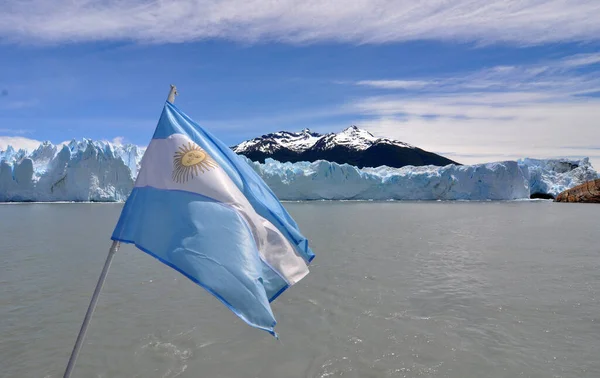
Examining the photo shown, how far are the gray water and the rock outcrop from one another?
58.0m

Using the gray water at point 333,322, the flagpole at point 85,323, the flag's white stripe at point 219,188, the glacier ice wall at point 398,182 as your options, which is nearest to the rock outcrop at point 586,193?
the glacier ice wall at point 398,182

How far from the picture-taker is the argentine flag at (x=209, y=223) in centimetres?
326

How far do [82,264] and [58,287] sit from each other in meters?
3.10

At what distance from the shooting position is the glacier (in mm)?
52312

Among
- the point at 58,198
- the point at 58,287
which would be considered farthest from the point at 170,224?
the point at 58,198

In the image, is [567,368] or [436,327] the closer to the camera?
[567,368]

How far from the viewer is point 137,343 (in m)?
5.99

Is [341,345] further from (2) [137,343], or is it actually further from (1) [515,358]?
(2) [137,343]

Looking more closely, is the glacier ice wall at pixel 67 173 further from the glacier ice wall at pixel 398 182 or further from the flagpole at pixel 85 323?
the flagpole at pixel 85 323

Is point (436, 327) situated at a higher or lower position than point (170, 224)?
lower

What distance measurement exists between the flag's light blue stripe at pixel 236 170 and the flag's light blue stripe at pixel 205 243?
329 mm

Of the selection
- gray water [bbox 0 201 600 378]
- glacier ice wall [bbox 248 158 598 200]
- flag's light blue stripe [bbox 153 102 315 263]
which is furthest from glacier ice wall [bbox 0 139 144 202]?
flag's light blue stripe [bbox 153 102 315 263]

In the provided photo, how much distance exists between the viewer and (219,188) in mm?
3584

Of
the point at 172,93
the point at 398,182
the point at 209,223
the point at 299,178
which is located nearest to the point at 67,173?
the point at 299,178
